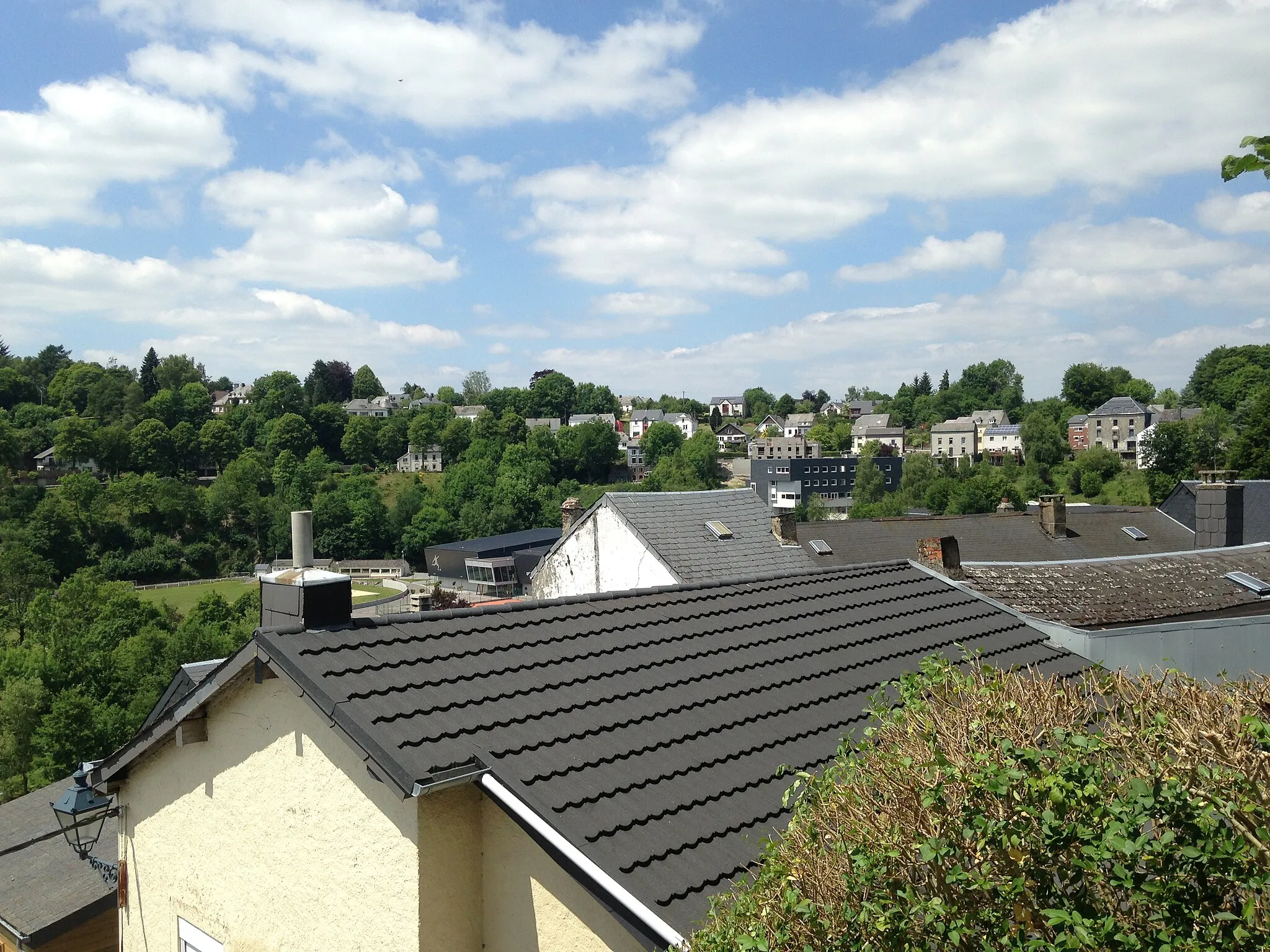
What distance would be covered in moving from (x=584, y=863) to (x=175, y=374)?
181550 millimetres

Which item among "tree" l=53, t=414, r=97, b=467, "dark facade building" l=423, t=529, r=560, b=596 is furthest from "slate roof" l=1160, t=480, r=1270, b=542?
"tree" l=53, t=414, r=97, b=467

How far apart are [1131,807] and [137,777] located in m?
7.21

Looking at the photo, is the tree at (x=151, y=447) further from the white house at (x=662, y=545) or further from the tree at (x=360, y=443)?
the white house at (x=662, y=545)

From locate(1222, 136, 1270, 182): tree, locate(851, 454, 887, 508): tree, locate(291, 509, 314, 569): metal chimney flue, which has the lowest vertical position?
locate(851, 454, 887, 508): tree

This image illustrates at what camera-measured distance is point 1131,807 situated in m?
3.03

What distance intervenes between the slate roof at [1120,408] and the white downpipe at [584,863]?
13355 centimetres

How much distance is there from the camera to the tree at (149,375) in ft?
527

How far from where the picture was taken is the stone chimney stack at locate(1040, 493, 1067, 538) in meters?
29.3

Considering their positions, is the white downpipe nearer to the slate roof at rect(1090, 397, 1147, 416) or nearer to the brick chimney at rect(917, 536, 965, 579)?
the brick chimney at rect(917, 536, 965, 579)

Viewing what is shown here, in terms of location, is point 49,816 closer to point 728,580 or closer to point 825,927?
point 728,580

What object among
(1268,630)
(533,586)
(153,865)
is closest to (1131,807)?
(153,865)

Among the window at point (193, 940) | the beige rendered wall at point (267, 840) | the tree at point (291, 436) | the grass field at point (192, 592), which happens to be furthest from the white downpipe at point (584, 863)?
the tree at point (291, 436)

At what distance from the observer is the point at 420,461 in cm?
14925

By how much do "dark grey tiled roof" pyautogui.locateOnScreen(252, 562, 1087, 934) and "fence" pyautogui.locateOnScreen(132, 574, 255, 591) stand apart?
323ft
